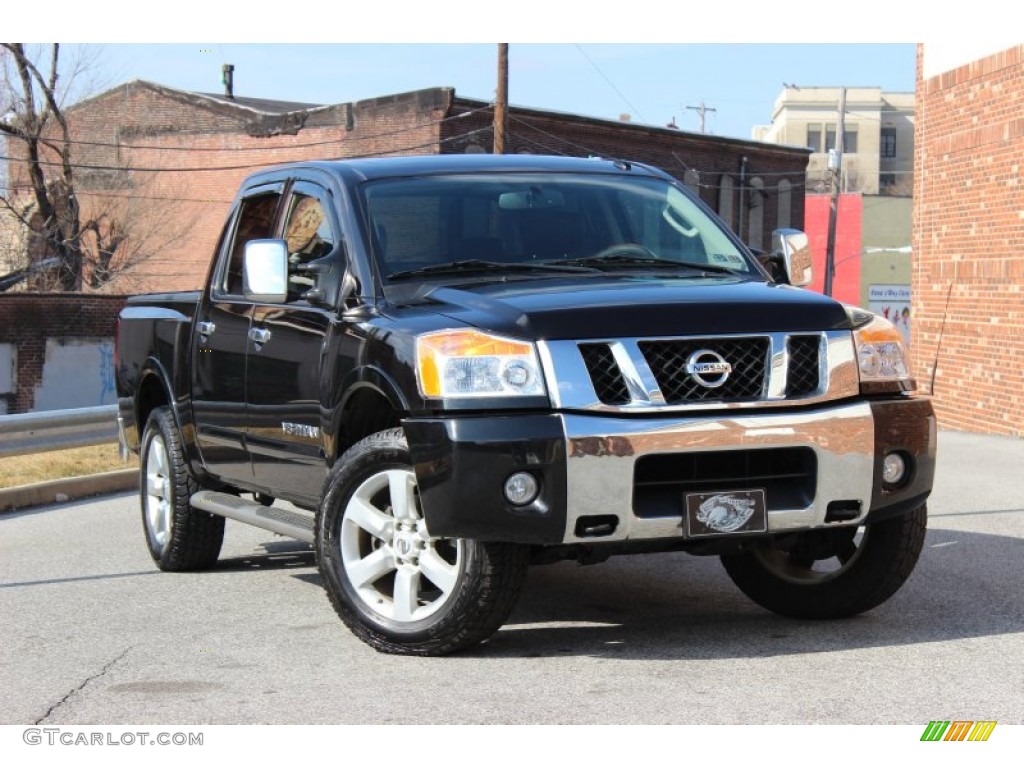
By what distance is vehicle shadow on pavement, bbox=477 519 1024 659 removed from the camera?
6.49 meters

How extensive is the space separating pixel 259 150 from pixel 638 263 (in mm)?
46442

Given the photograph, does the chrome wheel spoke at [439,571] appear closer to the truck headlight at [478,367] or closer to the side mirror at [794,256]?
the truck headlight at [478,367]

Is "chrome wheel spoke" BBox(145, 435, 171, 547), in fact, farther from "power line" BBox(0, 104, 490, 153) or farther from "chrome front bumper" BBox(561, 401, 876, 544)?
"power line" BBox(0, 104, 490, 153)

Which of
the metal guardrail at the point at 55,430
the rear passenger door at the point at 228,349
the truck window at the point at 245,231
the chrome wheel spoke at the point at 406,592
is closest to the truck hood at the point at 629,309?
the chrome wheel spoke at the point at 406,592

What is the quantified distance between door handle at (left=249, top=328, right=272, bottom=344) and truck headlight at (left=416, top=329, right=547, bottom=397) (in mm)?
1745

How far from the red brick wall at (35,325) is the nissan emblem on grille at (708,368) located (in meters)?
35.9

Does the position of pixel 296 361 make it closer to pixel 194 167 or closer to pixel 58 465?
pixel 58 465

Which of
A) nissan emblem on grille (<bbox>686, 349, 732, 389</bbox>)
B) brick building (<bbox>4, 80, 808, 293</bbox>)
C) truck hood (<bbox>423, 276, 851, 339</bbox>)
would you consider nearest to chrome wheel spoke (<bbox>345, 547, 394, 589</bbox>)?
truck hood (<bbox>423, 276, 851, 339</bbox>)

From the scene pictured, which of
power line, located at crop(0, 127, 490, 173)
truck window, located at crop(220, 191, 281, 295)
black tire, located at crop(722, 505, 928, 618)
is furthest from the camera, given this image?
power line, located at crop(0, 127, 490, 173)

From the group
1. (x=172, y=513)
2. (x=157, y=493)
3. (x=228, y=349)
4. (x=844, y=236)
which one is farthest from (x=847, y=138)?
(x=228, y=349)
